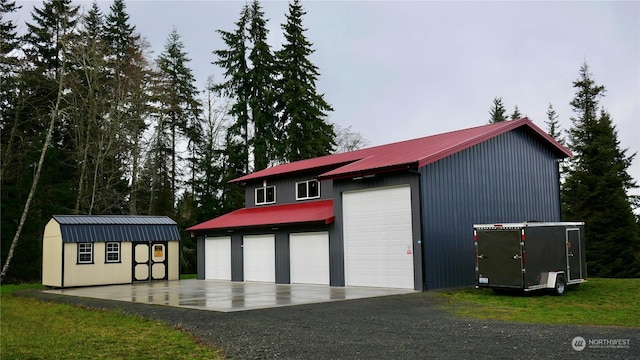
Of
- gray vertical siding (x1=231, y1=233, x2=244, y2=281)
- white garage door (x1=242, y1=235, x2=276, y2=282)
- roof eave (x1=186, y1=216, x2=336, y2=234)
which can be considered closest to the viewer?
roof eave (x1=186, y1=216, x2=336, y2=234)

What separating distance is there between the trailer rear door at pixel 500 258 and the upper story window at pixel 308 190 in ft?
38.2

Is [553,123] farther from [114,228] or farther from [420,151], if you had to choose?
[114,228]

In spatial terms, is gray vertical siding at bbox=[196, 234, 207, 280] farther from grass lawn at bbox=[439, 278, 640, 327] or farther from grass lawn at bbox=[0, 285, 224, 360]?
grass lawn at bbox=[439, 278, 640, 327]

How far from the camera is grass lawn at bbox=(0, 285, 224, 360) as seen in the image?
9273mm

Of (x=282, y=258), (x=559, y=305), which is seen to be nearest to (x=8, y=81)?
(x=282, y=258)

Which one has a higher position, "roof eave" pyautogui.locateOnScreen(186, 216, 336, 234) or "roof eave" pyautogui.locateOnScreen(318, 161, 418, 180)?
"roof eave" pyautogui.locateOnScreen(318, 161, 418, 180)

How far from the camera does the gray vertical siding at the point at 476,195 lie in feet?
67.7

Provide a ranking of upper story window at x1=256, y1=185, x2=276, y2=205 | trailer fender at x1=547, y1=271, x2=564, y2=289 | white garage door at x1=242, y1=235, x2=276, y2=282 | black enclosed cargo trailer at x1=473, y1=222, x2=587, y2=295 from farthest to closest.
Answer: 1. upper story window at x1=256, y1=185, x2=276, y2=205
2. white garage door at x1=242, y1=235, x2=276, y2=282
3. trailer fender at x1=547, y1=271, x2=564, y2=289
4. black enclosed cargo trailer at x1=473, y1=222, x2=587, y2=295

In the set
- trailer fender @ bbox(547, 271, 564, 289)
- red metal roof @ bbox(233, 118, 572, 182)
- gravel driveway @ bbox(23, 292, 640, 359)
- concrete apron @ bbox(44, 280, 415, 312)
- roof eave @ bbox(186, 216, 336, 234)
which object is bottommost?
concrete apron @ bbox(44, 280, 415, 312)

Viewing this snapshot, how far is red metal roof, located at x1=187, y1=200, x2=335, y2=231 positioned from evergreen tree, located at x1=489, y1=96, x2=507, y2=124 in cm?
4164

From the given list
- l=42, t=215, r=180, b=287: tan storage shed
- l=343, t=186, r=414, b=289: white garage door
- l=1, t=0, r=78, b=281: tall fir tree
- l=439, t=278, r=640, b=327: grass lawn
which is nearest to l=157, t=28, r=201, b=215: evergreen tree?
l=1, t=0, r=78, b=281: tall fir tree

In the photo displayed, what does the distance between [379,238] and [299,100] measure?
88.6 feet

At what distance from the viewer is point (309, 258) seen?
24.9 metres

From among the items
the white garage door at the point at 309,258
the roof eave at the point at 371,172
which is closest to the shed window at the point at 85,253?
the white garage door at the point at 309,258
